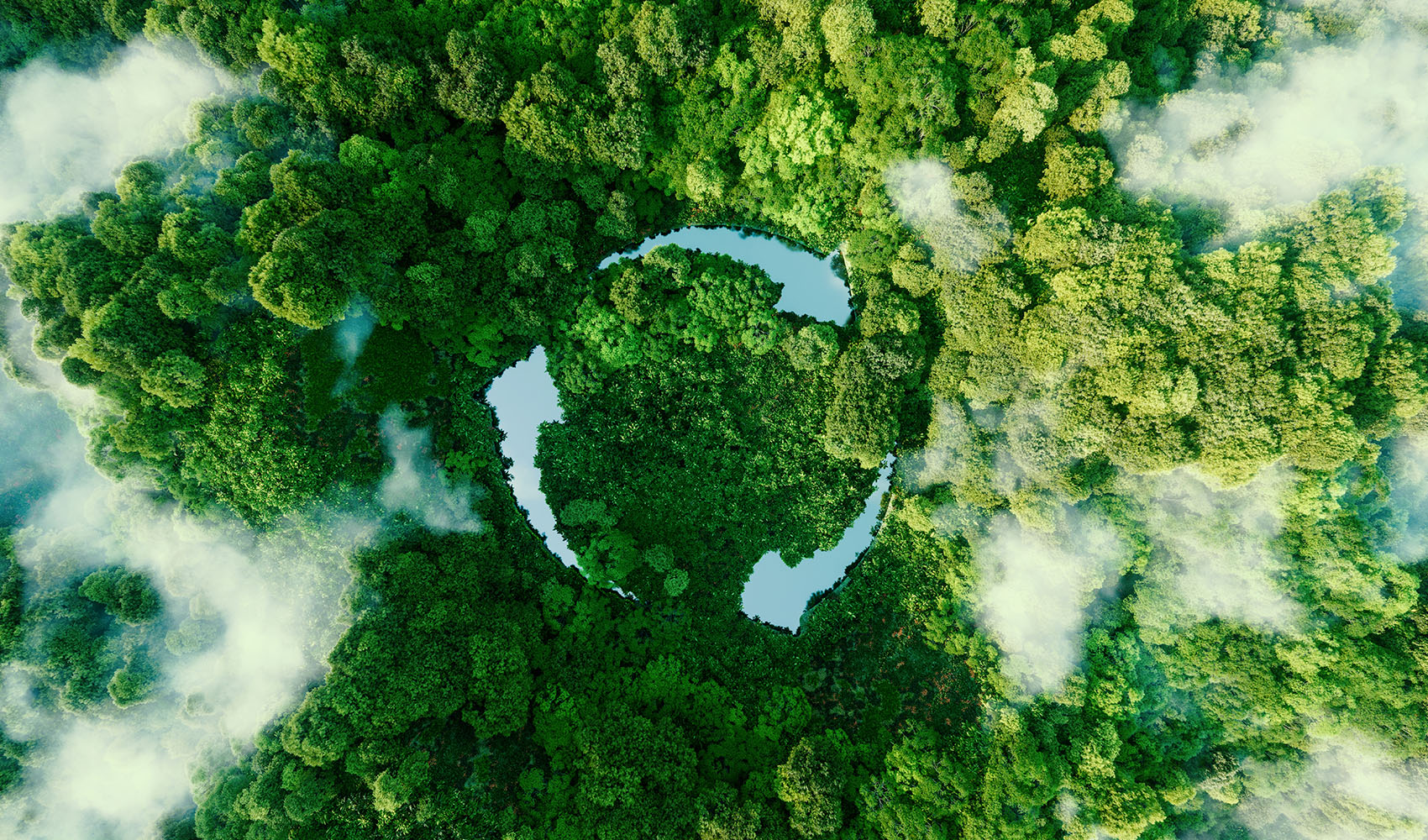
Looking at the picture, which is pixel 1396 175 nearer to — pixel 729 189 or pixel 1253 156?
pixel 1253 156

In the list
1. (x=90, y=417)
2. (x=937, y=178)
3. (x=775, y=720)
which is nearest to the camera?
(x=90, y=417)

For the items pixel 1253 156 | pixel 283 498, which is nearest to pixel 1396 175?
pixel 1253 156

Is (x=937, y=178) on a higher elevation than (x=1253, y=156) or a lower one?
lower

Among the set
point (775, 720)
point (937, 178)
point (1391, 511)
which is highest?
point (937, 178)

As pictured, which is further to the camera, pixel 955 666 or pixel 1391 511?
pixel 955 666

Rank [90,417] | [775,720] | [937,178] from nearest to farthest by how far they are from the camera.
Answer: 1. [90,417]
2. [937,178]
3. [775,720]

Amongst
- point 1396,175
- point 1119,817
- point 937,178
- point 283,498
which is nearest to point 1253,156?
point 1396,175
